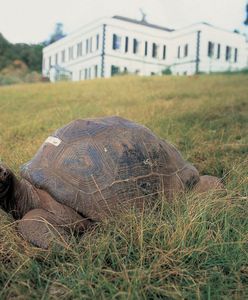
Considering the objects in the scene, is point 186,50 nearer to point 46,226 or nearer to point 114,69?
point 114,69

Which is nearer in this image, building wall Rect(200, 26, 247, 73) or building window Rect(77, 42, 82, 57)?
building wall Rect(200, 26, 247, 73)

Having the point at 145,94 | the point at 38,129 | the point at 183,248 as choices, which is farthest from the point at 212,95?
the point at 183,248

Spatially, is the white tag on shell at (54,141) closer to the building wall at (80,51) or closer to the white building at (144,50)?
the white building at (144,50)

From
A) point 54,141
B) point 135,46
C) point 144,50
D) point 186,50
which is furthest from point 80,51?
point 54,141

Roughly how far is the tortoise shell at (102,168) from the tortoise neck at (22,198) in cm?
7

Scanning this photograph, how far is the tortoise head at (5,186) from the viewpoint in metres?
2.88

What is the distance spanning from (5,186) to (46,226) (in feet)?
1.43

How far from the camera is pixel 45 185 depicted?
3006mm

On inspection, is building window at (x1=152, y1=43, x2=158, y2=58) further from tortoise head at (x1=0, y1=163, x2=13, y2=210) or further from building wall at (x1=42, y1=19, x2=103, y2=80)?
tortoise head at (x1=0, y1=163, x2=13, y2=210)

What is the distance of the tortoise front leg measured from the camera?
2.66m

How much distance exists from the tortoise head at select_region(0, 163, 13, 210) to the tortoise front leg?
223 mm

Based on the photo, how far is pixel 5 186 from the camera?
9.75ft

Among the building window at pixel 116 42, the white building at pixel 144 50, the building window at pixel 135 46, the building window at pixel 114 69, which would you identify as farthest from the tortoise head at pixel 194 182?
the building window at pixel 135 46

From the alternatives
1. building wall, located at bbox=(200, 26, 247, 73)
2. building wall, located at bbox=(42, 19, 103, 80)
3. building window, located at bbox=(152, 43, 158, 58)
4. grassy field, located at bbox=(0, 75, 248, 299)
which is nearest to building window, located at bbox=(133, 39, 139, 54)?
building window, located at bbox=(152, 43, 158, 58)
